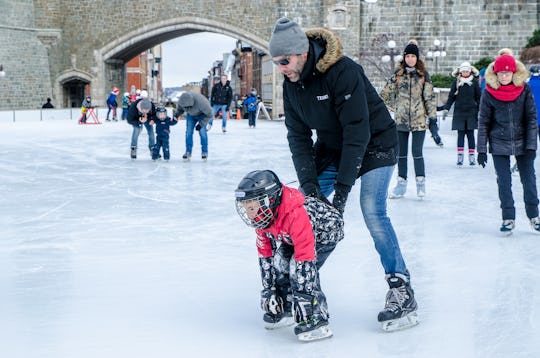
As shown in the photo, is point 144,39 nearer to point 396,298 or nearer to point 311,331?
point 396,298

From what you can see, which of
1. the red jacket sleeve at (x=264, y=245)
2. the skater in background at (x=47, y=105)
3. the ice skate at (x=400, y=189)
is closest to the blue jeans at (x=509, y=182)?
the ice skate at (x=400, y=189)

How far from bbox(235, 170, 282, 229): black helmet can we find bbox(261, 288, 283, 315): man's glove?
33 cm

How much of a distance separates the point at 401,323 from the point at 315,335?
382 mm

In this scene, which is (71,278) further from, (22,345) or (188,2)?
(188,2)

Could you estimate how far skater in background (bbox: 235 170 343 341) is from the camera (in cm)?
250

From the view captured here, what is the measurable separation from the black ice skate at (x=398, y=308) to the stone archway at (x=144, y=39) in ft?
85.5

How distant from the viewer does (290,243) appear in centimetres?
261

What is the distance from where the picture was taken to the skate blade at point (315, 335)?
262cm

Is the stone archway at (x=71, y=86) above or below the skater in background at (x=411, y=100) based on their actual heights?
above

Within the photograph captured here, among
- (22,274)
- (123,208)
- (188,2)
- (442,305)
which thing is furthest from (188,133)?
(188,2)

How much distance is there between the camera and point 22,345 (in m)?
2.61

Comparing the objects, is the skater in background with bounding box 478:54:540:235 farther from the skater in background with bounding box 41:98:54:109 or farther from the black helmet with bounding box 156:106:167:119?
the skater in background with bounding box 41:98:54:109

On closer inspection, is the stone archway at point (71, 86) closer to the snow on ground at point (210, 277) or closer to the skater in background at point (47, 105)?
the skater in background at point (47, 105)

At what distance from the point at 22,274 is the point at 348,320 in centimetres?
177
